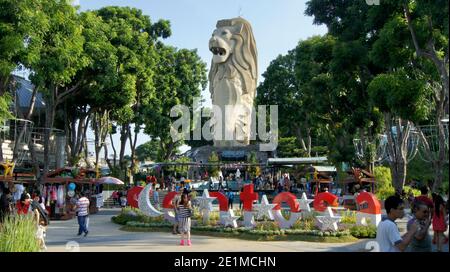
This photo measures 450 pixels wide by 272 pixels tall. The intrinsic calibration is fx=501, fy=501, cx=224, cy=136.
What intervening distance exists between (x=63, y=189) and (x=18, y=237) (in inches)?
614

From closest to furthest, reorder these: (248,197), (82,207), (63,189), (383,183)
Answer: (82,207), (248,197), (63,189), (383,183)

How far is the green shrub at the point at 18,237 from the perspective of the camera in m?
8.62

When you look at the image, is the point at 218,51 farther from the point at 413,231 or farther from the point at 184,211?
the point at 413,231

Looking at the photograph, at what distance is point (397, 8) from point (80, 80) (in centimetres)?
1791

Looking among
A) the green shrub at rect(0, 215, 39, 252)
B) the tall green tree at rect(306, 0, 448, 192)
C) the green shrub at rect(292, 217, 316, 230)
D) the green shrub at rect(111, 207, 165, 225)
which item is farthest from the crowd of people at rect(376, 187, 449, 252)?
the green shrub at rect(111, 207, 165, 225)

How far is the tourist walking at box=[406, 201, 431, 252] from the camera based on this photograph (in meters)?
5.45

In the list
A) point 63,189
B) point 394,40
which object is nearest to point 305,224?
point 394,40

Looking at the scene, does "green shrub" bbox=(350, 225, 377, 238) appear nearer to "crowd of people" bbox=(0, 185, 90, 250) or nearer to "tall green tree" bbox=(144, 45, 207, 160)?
"crowd of people" bbox=(0, 185, 90, 250)

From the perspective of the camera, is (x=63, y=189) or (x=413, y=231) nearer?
(x=413, y=231)

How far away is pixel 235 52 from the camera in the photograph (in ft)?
143

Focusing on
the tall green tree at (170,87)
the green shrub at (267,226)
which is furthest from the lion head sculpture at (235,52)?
the green shrub at (267,226)

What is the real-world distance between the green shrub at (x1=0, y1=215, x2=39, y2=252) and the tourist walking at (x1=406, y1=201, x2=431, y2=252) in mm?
6418

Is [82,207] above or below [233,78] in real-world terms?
below

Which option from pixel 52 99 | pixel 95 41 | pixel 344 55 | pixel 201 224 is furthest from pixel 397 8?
pixel 52 99
